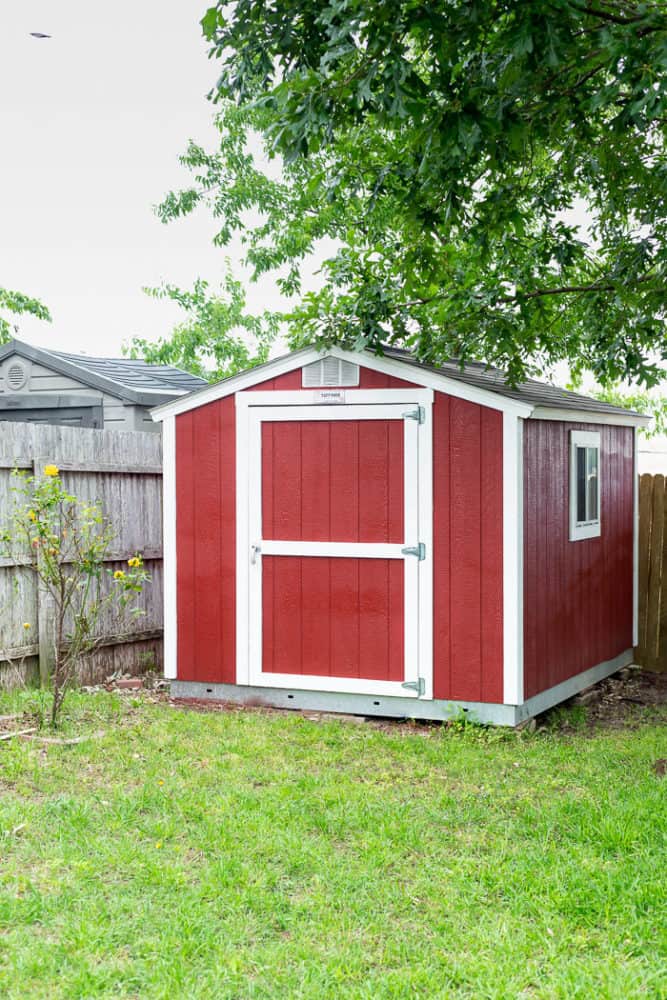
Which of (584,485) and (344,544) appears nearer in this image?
(344,544)

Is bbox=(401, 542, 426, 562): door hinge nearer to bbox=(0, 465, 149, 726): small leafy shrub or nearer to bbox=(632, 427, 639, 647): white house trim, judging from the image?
bbox=(0, 465, 149, 726): small leafy shrub

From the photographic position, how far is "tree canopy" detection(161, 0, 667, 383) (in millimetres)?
4871

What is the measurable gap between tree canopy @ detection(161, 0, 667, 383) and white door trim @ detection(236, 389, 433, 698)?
478mm

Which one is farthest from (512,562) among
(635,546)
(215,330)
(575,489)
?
(215,330)

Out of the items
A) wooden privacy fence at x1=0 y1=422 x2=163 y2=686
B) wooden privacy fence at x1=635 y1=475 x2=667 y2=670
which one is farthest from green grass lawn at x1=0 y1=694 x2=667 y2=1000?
wooden privacy fence at x1=635 y1=475 x2=667 y2=670

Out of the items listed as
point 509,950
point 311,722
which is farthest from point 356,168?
point 509,950

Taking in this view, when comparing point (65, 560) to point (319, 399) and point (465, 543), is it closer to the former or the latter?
point (319, 399)

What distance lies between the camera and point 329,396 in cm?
726

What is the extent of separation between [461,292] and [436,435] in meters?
1.00

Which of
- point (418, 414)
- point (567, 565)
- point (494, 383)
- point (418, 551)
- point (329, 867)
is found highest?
point (494, 383)

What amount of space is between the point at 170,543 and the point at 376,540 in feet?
5.43

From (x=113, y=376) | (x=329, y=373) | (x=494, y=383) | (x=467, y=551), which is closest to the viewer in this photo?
(x=467, y=551)

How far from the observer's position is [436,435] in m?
6.98

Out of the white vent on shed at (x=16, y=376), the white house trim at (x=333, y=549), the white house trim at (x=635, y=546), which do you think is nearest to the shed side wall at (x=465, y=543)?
the white house trim at (x=333, y=549)
